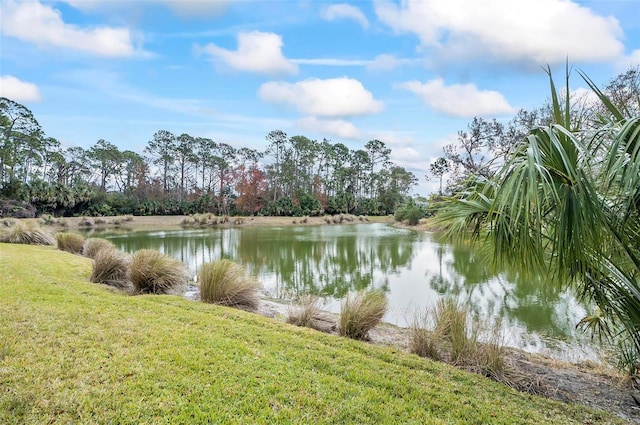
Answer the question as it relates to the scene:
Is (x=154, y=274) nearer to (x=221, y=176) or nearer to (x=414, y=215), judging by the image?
(x=414, y=215)

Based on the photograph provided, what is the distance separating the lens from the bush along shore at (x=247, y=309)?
3.41 metres

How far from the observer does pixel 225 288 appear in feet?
18.9

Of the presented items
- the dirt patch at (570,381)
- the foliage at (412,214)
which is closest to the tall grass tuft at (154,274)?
the dirt patch at (570,381)

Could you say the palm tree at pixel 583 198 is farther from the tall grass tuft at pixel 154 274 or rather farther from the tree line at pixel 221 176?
the tree line at pixel 221 176

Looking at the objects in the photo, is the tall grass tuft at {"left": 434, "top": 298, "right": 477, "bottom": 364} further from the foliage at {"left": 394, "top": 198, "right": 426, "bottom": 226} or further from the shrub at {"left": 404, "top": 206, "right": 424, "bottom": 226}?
the shrub at {"left": 404, "top": 206, "right": 424, "bottom": 226}

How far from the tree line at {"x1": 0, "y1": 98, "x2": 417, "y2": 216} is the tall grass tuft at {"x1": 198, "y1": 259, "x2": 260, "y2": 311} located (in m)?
30.1

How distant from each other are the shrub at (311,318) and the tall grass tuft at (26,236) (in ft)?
35.9

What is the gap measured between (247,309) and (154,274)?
1.84 meters

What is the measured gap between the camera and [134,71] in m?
9.68

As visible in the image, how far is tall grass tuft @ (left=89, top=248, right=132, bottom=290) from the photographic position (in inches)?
254

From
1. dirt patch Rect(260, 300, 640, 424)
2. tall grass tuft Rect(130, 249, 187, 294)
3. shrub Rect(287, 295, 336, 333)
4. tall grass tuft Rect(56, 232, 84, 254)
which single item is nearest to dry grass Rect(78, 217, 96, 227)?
tall grass tuft Rect(56, 232, 84, 254)

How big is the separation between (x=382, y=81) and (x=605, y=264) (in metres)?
10.7

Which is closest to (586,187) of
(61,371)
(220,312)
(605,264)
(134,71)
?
(605,264)

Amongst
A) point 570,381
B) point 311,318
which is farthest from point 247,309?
point 570,381
